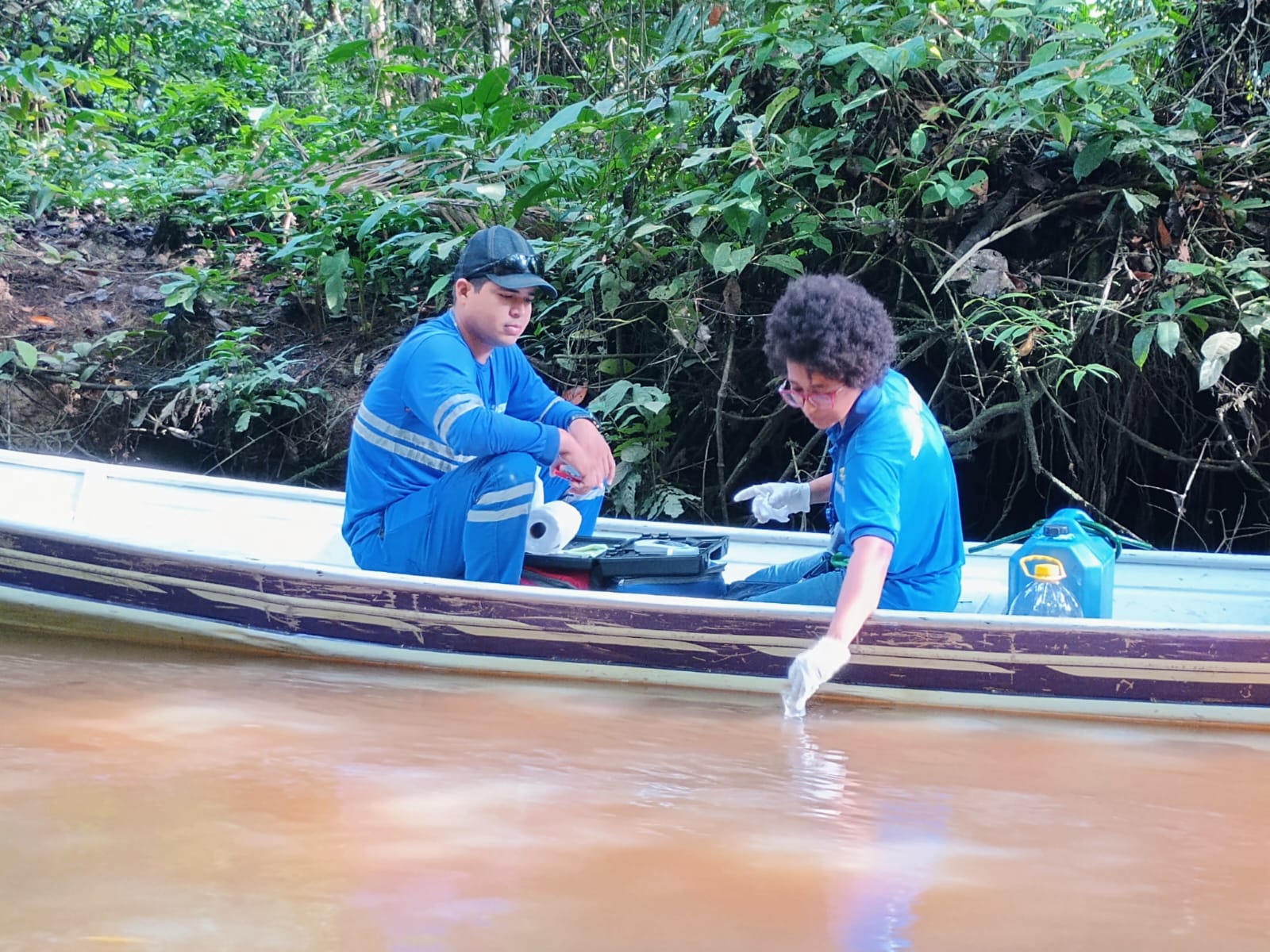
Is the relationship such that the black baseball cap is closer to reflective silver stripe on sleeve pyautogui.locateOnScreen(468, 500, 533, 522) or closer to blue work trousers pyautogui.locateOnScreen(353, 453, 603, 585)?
blue work trousers pyautogui.locateOnScreen(353, 453, 603, 585)

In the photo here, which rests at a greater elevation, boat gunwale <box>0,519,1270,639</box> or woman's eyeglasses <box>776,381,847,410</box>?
woman's eyeglasses <box>776,381,847,410</box>

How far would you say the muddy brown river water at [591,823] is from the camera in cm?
200

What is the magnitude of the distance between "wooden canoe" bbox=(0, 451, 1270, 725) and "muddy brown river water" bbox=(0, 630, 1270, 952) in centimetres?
9

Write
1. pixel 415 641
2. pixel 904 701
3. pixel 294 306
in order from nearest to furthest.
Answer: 1. pixel 904 701
2. pixel 415 641
3. pixel 294 306

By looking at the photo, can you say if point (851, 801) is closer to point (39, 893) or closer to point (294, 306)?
point (39, 893)

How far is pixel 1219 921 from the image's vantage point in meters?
2.08

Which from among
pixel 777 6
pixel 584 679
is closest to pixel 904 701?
pixel 584 679

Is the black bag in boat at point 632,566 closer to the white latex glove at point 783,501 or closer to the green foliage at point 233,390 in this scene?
the white latex glove at point 783,501

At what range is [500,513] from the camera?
3582 mm

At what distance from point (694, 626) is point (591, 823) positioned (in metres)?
1.00

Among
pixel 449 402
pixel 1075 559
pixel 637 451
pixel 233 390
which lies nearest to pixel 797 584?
pixel 1075 559

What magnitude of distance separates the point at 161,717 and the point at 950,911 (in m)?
2.07

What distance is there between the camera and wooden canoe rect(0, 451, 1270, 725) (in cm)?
323

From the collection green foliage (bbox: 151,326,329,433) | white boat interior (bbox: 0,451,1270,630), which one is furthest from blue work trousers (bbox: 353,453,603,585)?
green foliage (bbox: 151,326,329,433)
